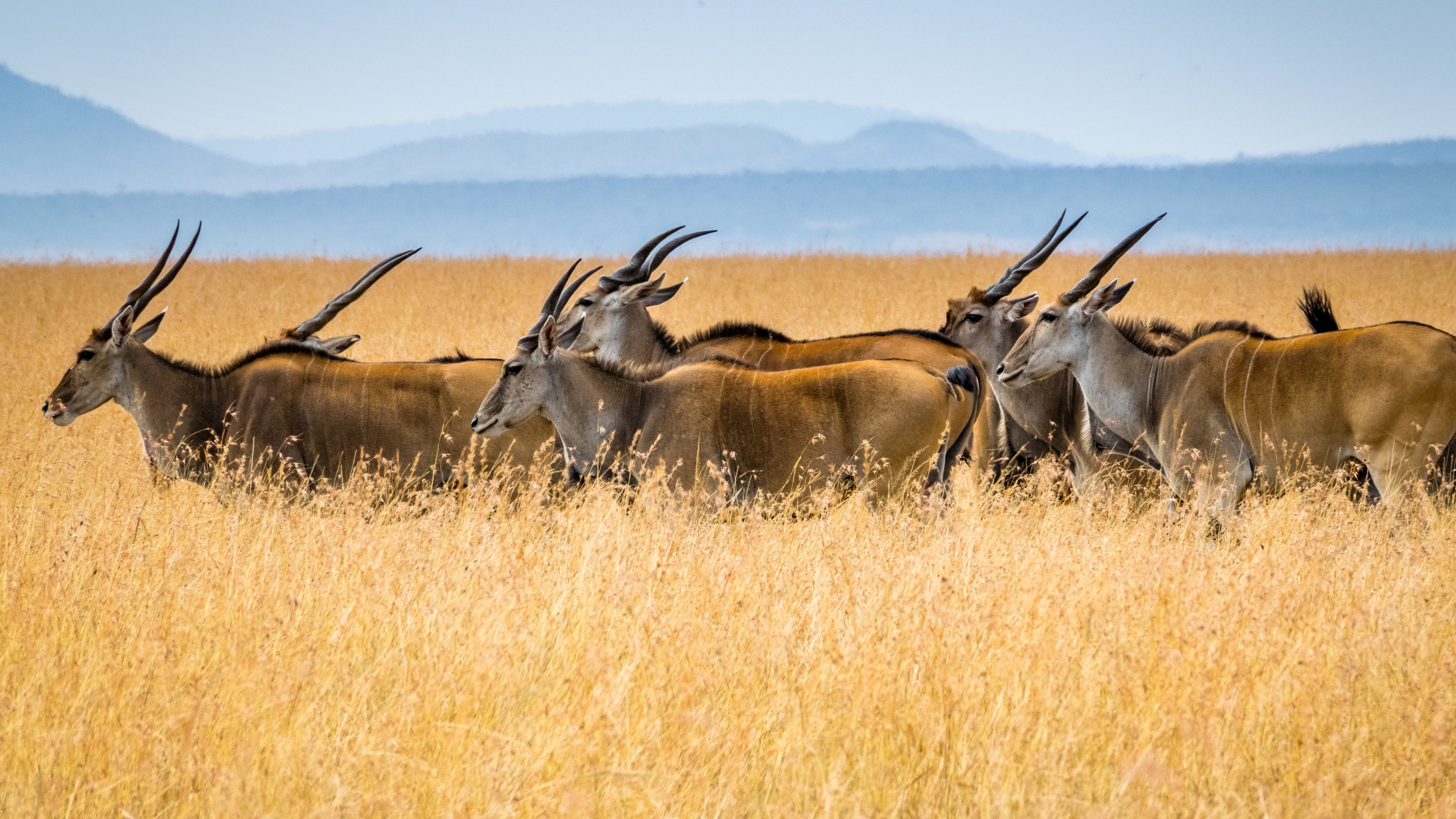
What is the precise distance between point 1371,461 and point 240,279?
921 inches

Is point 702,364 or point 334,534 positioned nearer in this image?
point 334,534

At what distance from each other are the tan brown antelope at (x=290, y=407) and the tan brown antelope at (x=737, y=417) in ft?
1.49

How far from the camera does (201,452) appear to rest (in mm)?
7395

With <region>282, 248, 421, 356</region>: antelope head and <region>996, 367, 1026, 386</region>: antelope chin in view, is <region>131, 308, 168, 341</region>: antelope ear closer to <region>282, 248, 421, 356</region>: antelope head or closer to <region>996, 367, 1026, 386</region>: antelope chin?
<region>282, 248, 421, 356</region>: antelope head

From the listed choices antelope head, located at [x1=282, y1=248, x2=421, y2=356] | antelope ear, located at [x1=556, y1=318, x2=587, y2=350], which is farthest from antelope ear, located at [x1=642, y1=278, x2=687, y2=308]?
antelope head, located at [x1=282, y1=248, x2=421, y2=356]

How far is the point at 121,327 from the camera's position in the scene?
24.4ft

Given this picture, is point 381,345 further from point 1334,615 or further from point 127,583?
point 1334,615

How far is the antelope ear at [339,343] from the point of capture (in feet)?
26.9

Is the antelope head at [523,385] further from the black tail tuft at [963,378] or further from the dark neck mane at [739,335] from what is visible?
the black tail tuft at [963,378]

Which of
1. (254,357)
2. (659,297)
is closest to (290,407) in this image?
(254,357)

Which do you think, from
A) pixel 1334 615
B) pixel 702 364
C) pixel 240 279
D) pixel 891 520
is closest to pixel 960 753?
pixel 1334 615

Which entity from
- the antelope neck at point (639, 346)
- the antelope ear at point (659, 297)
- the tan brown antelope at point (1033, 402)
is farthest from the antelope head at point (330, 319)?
the tan brown antelope at point (1033, 402)

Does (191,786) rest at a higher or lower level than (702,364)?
lower

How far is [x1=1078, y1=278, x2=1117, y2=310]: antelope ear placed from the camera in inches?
288
